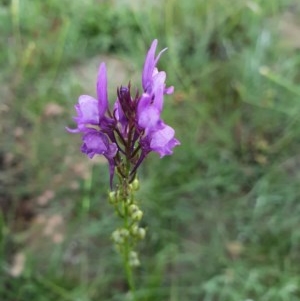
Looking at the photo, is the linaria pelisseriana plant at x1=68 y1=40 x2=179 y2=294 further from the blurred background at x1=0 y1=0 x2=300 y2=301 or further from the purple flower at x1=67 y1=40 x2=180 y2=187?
the blurred background at x1=0 y1=0 x2=300 y2=301

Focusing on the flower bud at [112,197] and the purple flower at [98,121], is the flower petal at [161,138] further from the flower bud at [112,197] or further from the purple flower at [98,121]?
the flower bud at [112,197]

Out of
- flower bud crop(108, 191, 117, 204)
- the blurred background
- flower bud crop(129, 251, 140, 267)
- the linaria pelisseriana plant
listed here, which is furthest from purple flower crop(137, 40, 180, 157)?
the blurred background

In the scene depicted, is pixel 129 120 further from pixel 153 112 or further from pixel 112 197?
pixel 112 197

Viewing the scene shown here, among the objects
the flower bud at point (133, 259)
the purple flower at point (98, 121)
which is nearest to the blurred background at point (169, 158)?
the flower bud at point (133, 259)

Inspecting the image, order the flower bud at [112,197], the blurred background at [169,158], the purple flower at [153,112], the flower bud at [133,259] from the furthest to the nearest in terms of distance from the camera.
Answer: the blurred background at [169,158] → the flower bud at [133,259] → the flower bud at [112,197] → the purple flower at [153,112]

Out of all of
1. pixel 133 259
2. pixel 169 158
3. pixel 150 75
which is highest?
pixel 169 158

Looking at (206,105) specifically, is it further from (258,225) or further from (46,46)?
(46,46)

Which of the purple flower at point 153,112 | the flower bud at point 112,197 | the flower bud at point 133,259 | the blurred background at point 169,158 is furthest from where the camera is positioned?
the blurred background at point 169,158

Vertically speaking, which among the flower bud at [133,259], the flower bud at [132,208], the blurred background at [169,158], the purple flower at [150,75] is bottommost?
the flower bud at [133,259]

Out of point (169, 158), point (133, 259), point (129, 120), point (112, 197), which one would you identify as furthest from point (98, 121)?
point (169, 158)

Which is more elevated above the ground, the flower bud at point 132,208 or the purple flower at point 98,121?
the purple flower at point 98,121
